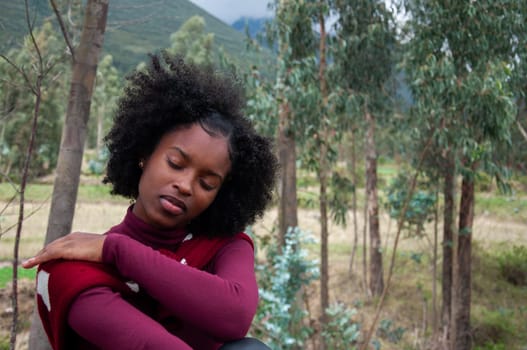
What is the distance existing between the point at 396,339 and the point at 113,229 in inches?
260

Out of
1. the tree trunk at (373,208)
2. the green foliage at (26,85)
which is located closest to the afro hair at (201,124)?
the green foliage at (26,85)

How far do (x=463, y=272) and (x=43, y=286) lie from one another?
6551 mm

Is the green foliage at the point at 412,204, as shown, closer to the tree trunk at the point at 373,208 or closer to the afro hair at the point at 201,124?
the tree trunk at the point at 373,208

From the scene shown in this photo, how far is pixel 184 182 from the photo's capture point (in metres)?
1.09

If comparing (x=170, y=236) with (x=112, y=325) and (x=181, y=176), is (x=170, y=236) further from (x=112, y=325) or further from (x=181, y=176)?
(x=112, y=325)

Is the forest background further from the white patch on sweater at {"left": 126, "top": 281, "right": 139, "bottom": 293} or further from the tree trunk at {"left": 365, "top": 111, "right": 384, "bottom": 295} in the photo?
the white patch on sweater at {"left": 126, "top": 281, "right": 139, "bottom": 293}

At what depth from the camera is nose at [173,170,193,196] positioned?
3.58 feet

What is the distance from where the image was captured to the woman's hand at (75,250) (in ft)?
3.08

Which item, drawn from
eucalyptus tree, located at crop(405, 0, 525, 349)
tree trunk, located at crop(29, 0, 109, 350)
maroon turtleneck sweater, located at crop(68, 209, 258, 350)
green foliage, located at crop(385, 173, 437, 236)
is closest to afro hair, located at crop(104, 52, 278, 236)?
maroon turtleneck sweater, located at crop(68, 209, 258, 350)

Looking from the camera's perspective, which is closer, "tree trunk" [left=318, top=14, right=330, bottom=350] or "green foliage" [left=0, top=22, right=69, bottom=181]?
"green foliage" [left=0, top=22, right=69, bottom=181]

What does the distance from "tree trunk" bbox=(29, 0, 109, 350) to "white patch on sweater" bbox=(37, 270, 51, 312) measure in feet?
2.74

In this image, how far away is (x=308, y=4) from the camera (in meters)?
5.21

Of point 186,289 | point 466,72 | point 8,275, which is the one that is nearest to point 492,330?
point 466,72

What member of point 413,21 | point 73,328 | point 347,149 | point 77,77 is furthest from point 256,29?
point 347,149
